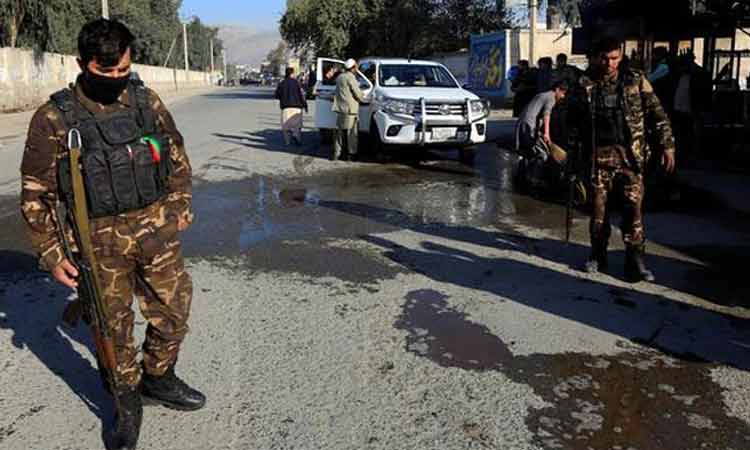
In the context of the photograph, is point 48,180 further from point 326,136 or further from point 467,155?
point 326,136

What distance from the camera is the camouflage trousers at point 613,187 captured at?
5.43 metres

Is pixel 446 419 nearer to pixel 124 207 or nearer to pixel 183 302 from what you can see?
pixel 183 302

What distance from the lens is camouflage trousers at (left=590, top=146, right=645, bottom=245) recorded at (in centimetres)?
543

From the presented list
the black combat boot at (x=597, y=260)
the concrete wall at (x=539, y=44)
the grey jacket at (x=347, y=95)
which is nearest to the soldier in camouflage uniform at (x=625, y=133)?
the black combat boot at (x=597, y=260)

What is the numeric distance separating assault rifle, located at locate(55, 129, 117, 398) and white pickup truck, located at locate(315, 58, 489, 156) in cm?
886

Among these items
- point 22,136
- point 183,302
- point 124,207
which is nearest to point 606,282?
point 183,302

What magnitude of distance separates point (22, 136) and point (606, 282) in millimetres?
17123

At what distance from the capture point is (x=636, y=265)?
557cm

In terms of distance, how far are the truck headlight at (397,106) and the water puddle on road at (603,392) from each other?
7403 mm

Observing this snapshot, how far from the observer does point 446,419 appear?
3447mm

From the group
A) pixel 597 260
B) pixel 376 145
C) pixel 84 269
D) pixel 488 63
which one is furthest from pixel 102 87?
pixel 488 63

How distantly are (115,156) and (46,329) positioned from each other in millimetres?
2131

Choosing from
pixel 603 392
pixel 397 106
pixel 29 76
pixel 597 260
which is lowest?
pixel 603 392

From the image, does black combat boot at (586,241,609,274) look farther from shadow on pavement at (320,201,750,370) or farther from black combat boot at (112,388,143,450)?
black combat boot at (112,388,143,450)
